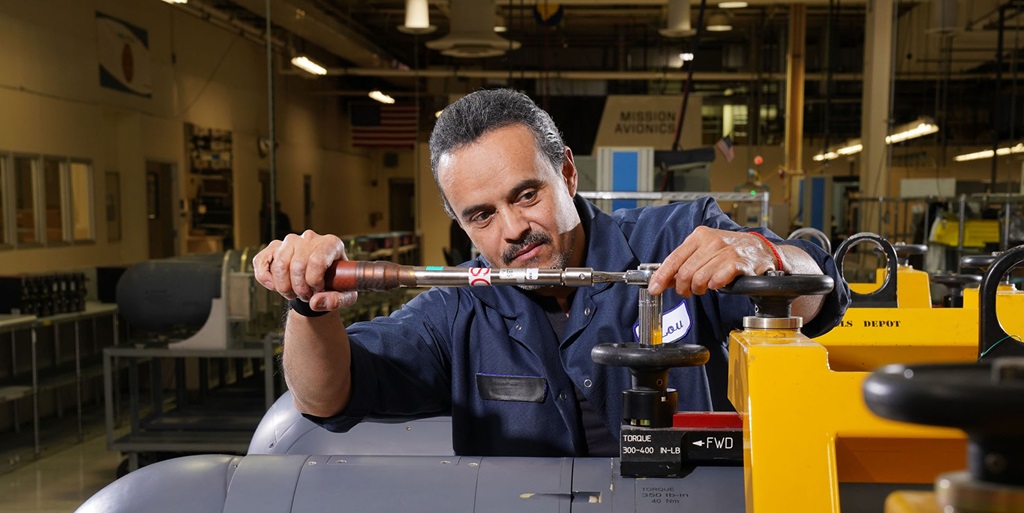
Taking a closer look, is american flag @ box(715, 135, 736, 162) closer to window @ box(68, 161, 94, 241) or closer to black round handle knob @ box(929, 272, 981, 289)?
black round handle knob @ box(929, 272, 981, 289)

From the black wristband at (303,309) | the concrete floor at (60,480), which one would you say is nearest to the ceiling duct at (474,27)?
the concrete floor at (60,480)

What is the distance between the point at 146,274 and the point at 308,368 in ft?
15.2

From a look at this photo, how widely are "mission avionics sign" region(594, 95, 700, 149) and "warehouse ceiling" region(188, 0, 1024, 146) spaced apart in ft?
4.34

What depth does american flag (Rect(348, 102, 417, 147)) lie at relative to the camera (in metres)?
15.4

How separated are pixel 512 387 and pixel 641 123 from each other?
9.87 m

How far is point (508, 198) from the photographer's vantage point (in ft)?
5.57

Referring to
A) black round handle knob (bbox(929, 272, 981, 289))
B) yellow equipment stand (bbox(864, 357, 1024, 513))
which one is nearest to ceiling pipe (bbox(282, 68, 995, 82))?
black round handle knob (bbox(929, 272, 981, 289))

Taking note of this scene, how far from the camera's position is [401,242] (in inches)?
370

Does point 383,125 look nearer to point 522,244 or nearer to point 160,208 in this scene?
point 160,208

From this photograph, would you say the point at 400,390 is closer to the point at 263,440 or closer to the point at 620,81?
the point at 263,440

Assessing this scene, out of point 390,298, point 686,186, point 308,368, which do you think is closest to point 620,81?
point 390,298

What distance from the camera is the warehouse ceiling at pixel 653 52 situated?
12.4 m

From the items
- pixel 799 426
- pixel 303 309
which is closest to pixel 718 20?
pixel 303 309

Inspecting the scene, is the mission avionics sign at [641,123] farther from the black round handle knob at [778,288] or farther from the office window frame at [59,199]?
the black round handle knob at [778,288]
